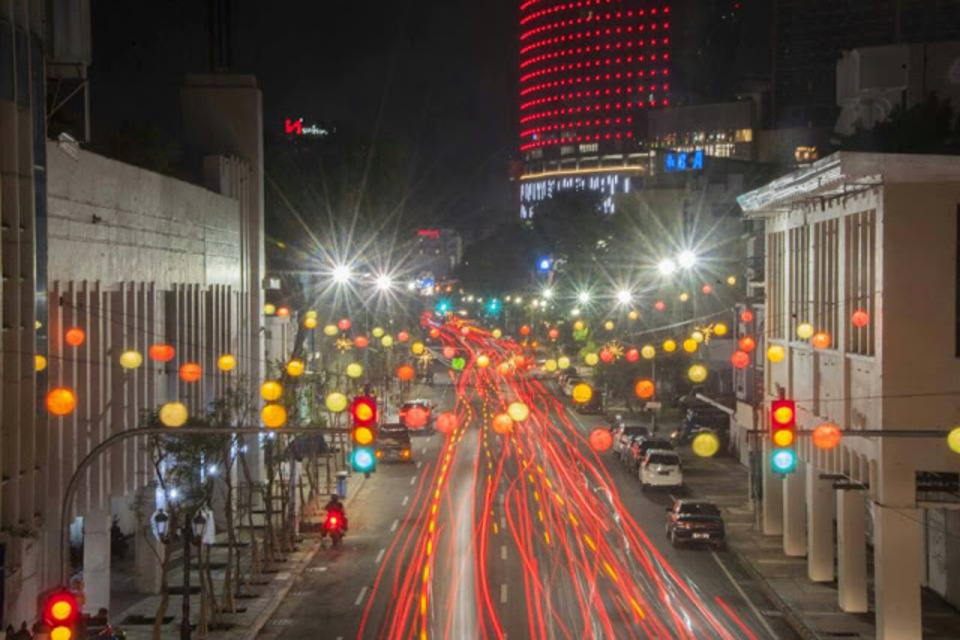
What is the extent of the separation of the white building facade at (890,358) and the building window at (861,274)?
40mm

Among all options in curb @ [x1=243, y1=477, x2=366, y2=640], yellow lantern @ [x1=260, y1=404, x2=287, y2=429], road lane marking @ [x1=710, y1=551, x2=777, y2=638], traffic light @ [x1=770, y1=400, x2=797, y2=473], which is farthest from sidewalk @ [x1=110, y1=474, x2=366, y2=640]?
traffic light @ [x1=770, y1=400, x2=797, y2=473]

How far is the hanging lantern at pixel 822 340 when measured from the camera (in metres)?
29.2

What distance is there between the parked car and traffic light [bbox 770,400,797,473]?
62.6 feet

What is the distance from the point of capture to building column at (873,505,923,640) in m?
24.9

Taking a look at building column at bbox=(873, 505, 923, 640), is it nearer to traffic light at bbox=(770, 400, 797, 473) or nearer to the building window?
the building window

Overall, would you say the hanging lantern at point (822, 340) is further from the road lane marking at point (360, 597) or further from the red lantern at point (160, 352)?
the red lantern at point (160, 352)

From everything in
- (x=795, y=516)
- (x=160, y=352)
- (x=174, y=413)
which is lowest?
(x=795, y=516)

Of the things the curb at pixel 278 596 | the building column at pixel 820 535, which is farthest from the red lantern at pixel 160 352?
the building column at pixel 820 535

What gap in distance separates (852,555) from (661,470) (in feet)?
56.9

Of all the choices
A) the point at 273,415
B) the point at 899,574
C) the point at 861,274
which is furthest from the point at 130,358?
the point at 899,574

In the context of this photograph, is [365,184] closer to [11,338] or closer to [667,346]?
[667,346]

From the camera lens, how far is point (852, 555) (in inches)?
1134

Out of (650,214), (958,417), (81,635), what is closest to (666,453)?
(958,417)

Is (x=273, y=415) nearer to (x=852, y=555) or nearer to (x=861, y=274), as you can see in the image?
(x=861, y=274)
